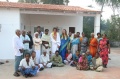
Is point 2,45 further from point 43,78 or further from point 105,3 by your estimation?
point 105,3

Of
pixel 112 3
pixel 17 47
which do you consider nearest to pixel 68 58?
pixel 17 47

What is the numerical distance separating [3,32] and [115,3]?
84.6 feet

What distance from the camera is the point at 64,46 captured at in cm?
1198

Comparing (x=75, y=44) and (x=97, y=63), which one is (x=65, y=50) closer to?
(x=75, y=44)

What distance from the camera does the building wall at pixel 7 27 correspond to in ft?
44.4

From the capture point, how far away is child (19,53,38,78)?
8914mm

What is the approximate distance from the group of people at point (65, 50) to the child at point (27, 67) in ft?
1.90

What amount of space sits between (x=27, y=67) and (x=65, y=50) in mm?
3453

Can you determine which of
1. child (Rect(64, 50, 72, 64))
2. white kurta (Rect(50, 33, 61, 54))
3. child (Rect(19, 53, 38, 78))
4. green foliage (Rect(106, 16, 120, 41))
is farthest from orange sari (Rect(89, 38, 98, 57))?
green foliage (Rect(106, 16, 120, 41))

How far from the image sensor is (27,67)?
29.5 feet

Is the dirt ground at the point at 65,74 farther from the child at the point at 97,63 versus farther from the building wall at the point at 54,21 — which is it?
the building wall at the point at 54,21

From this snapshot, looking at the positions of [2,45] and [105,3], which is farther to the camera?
[105,3]

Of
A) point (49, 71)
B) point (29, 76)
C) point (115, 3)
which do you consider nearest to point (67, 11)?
point (49, 71)

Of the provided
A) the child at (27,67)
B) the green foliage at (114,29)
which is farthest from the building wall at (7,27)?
the green foliage at (114,29)
